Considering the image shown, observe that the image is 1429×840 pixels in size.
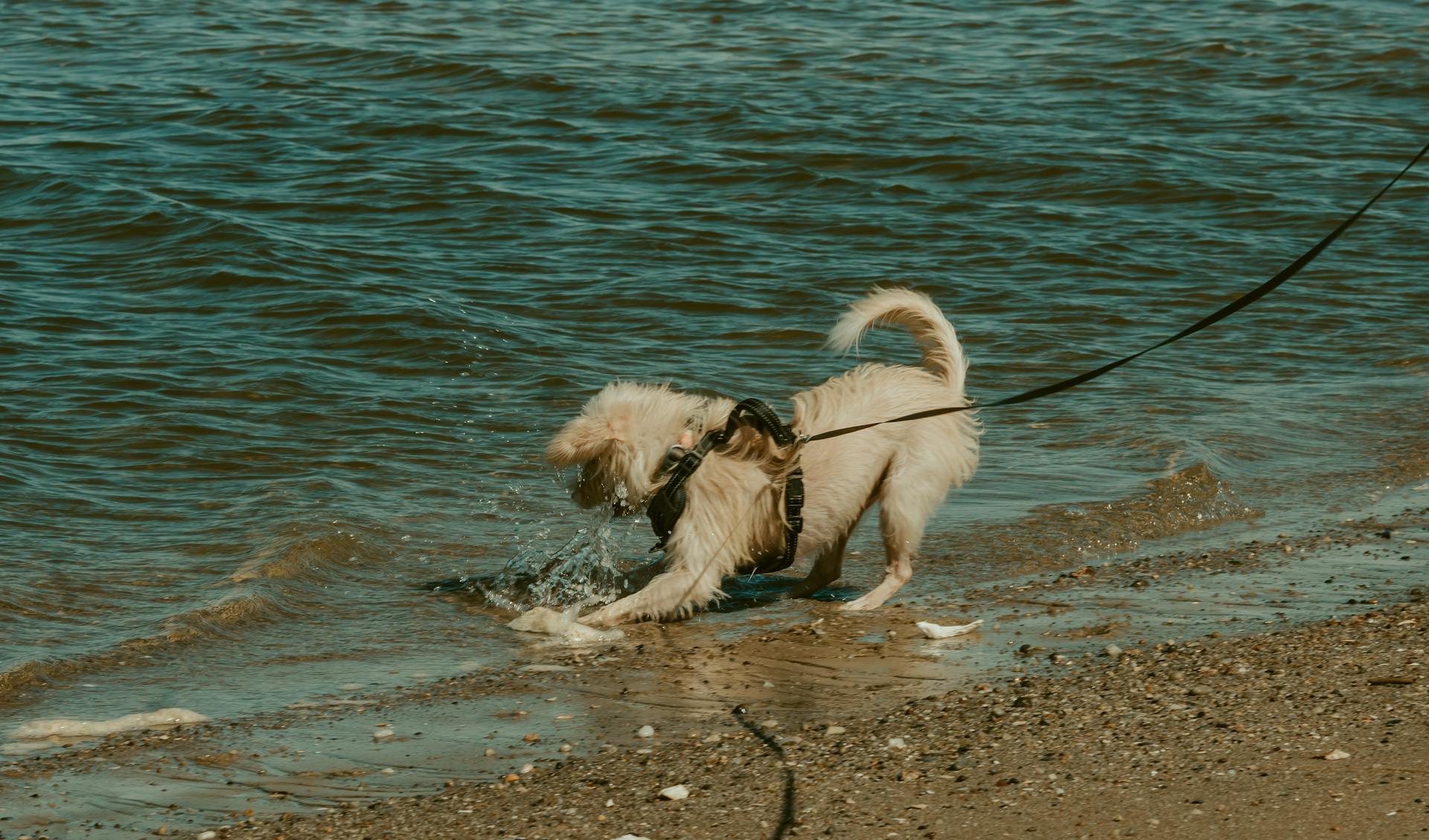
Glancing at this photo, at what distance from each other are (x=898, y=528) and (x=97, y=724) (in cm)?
300

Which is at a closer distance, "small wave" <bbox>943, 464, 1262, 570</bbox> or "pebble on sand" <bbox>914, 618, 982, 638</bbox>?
"pebble on sand" <bbox>914, 618, 982, 638</bbox>

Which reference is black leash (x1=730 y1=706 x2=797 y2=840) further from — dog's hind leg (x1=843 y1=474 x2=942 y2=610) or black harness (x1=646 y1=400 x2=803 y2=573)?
dog's hind leg (x1=843 y1=474 x2=942 y2=610)

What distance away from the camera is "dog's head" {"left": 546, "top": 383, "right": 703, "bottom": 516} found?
613 cm

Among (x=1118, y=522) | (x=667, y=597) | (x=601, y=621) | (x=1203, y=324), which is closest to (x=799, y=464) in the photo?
(x=667, y=597)

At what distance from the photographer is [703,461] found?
6.15m

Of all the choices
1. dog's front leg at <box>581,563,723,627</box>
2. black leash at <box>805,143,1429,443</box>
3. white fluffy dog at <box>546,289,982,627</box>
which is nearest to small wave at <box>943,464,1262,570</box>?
white fluffy dog at <box>546,289,982,627</box>

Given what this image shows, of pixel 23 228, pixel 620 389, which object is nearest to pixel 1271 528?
pixel 620 389

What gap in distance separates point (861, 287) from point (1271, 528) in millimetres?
4794

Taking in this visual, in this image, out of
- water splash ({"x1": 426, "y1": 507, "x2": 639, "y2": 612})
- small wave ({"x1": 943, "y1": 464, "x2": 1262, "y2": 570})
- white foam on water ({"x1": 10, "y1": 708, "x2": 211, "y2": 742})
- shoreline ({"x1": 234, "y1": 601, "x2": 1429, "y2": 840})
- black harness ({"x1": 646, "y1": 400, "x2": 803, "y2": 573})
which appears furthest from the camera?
small wave ({"x1": 943, "y1": 464, "x2": 1262, "y2": 570})

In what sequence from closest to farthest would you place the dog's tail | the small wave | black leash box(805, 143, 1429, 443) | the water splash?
black leash box(805, 143, 1429, 443) < the dog's tail < the water splash < the small wave

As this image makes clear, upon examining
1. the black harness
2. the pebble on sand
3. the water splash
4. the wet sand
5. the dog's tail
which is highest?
the dog's tail

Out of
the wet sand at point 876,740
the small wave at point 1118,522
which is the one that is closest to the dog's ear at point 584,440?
the wet sand at point 876,740

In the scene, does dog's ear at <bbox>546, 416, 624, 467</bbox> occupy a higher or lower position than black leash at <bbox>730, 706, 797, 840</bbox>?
higher

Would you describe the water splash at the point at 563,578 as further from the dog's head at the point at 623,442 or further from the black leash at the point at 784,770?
the black leash at the point at 784,770
